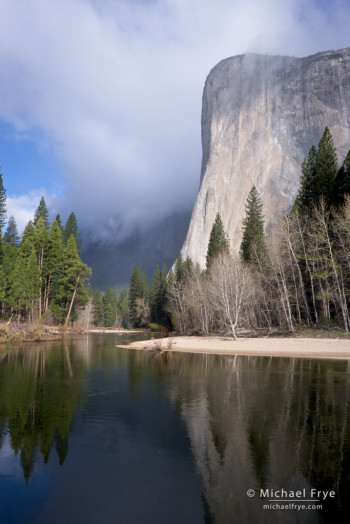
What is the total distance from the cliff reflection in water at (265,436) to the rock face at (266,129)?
67885 mm

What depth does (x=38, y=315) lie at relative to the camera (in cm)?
4638

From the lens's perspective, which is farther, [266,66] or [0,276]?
[266,66]

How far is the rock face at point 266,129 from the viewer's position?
8356cm

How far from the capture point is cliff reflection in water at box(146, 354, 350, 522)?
4957 mm

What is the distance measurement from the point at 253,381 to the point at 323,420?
5444 mm

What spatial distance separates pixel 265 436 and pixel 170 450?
223 centimetres

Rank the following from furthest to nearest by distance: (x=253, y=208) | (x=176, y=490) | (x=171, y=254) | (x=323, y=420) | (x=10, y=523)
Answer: (x=171, y=254)
(x=253, y=208)
(x=323, y=420)
(x=176, y=490)
(x=10, y=523)

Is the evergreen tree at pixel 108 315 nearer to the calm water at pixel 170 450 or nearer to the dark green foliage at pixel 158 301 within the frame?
the dark green foliage at pixel 158 301

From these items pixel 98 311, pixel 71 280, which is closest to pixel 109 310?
pixel 98 311

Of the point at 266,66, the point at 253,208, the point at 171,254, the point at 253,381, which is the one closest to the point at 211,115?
the point at 266,66

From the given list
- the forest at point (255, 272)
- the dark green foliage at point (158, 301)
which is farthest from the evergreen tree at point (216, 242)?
the dark green foliage at point (158, 301)

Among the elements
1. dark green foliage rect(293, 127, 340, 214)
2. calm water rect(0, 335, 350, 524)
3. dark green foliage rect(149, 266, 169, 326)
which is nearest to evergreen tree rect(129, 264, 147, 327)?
dark green foliage rect(149, 266, 169, 326)

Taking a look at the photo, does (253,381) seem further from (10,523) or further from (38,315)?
(38,315)

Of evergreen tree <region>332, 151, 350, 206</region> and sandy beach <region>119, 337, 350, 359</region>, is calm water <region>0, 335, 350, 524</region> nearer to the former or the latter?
sandy beach <region>119, 337, 350, 359</region>
